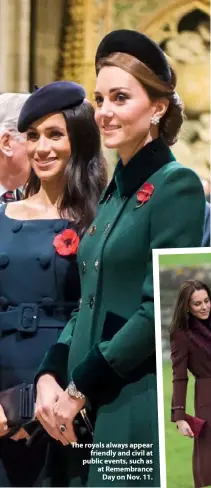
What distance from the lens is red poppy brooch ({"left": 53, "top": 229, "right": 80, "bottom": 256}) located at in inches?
70.9

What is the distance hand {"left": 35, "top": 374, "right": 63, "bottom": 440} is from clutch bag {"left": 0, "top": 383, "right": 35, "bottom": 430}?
21 mm

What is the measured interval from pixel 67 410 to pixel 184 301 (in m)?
0.31

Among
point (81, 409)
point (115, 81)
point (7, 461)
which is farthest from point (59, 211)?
point (7, 461)

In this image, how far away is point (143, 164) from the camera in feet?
5.76

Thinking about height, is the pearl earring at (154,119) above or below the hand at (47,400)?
above

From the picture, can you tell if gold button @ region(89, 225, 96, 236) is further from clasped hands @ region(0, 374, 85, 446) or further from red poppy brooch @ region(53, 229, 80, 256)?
clasped hands @ region(0, 374, 85, 446)

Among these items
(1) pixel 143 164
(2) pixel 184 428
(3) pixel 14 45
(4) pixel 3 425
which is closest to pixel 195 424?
(2) pixel 184 428

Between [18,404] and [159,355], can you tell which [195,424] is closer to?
[159,355]

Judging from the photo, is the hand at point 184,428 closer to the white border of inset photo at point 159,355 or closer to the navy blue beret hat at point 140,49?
the white border of inset photo at point 159,355

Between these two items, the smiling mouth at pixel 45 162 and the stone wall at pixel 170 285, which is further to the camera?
the smiling mouth at pixel 45 162

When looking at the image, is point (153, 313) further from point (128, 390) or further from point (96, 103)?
point (96, 103)

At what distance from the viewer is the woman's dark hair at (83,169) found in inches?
71.9

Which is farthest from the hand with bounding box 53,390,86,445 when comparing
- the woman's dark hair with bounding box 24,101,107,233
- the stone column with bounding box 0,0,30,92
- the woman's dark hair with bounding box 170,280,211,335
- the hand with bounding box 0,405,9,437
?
the stone column with bounding box 0,0,30,92

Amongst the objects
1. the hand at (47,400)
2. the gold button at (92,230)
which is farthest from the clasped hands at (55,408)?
the gold button at (92,230)
